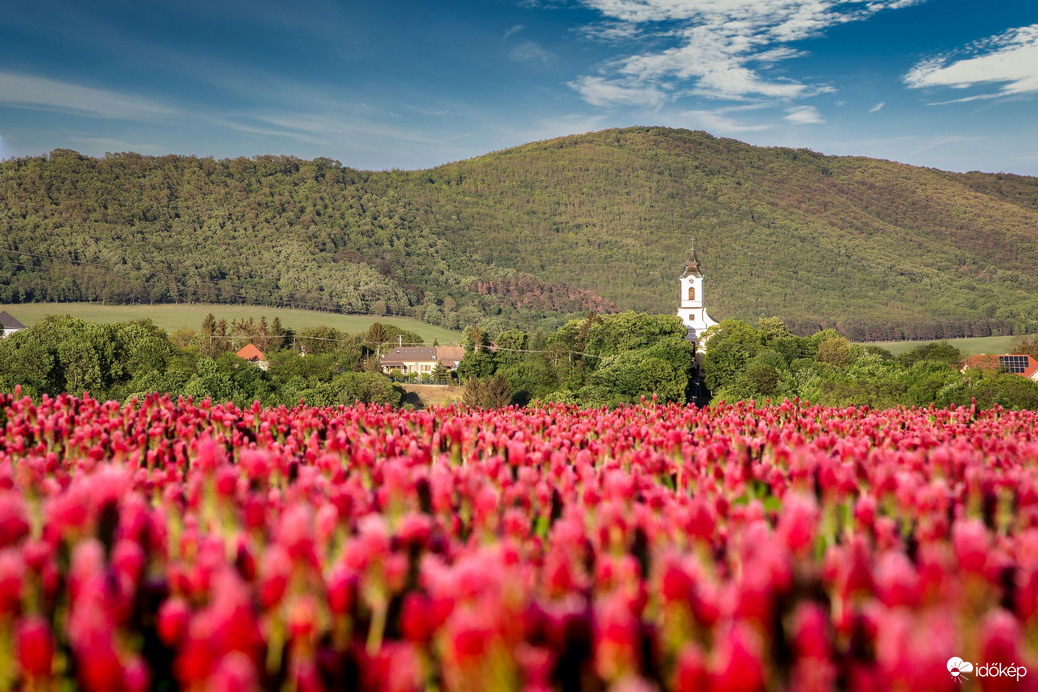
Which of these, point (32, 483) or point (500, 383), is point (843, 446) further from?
point (500, 383)

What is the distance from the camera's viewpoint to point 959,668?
251 cm

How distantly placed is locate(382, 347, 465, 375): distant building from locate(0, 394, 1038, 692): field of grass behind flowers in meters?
130

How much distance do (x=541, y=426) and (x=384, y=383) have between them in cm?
7630

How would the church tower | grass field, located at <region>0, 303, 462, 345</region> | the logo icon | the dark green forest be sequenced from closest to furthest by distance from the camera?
1. the logo icon
2. the dark green forest
3. grass field, located at <region>0, 303, 462, 345</region>
4. the church tower

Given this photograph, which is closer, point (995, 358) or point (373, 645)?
point (373, 645)

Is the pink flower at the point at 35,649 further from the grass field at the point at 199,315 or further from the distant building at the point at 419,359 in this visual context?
the grass field at the point at 199,315

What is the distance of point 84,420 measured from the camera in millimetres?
7211

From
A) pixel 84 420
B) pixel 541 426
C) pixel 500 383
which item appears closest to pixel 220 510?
pixel 84 420

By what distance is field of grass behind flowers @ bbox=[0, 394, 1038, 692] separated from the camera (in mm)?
2145

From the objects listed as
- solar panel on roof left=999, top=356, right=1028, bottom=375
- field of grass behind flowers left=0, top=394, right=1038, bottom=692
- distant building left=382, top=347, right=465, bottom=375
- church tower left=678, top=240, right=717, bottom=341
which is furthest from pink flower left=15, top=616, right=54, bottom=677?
church tower left=678, top=240, right=717, bottom=341

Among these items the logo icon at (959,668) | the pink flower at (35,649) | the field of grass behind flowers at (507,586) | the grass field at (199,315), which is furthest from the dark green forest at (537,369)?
the pink flower at (35,649)

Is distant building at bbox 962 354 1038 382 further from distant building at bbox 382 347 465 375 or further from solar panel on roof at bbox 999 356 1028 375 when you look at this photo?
distant building at bbox 382 347 465 375

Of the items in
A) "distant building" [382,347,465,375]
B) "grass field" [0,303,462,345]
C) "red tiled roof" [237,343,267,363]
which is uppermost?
"grass field" [0,303,462,345]

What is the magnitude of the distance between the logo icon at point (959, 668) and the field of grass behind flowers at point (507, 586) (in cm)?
2
